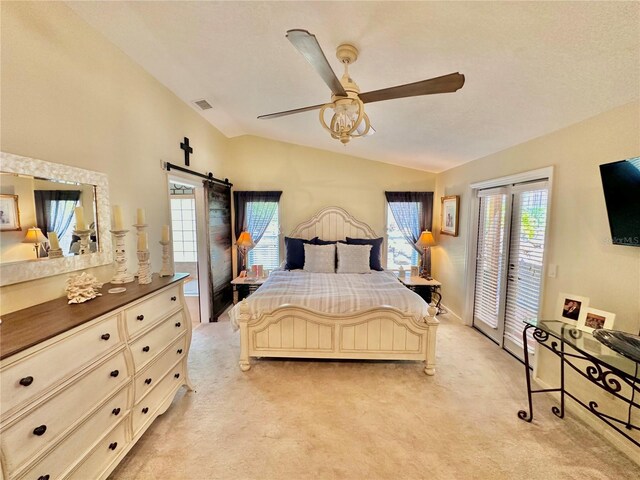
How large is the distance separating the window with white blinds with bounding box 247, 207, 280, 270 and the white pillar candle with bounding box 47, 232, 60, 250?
3.21 m

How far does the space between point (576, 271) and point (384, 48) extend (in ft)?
7.55

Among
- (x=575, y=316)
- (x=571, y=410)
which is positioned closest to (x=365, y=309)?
(x=575, y=316)

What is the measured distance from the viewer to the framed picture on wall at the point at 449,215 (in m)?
4.09

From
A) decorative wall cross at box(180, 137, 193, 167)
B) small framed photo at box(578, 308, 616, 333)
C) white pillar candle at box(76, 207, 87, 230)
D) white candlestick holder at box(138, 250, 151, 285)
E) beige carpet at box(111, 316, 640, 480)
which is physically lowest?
beige carpet at box(111, 316, 640, 480)

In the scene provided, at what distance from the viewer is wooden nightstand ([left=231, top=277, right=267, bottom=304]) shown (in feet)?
13.7

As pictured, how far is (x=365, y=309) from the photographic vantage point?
2742mm

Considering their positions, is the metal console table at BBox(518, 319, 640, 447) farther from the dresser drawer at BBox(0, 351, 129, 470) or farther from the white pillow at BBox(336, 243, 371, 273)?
the dresser drawer at BBox(0, 351, 129, 470)

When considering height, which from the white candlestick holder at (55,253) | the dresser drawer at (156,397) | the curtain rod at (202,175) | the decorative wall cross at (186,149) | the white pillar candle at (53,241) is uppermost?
the decorative wall cross at (186,149)

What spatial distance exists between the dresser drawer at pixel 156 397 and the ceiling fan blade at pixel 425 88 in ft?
8.20

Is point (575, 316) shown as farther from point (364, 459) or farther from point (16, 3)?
point (16, 3)

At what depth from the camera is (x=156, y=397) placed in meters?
1.97

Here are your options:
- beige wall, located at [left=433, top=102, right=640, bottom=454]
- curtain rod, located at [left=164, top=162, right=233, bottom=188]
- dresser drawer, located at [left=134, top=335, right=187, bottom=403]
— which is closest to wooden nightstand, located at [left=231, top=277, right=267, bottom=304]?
curtain rod, located at [left=164, top=162, right=233, bottom=188]

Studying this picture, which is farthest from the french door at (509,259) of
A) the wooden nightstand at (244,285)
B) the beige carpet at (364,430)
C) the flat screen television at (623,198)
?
the wooden nightstand at (244,285)

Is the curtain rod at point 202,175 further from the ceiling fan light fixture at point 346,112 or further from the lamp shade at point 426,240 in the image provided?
the lamp shade at point 426,240
